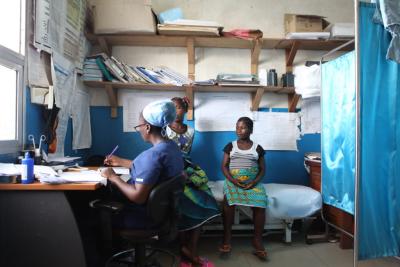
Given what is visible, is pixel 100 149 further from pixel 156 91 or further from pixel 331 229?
pixel 331 229

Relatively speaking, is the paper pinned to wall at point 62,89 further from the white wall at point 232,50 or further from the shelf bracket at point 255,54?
the shelf bracket at point 255,54

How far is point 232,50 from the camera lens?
2.97 meters

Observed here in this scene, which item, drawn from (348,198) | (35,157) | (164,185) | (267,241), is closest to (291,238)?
(267,241)

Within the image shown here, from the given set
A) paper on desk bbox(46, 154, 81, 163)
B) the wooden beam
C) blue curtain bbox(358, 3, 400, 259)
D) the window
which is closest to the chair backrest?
paper on desk bbox(46, 154, 81, 163)

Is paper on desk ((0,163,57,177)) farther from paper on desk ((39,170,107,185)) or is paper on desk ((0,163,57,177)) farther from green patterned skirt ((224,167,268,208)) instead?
green patterned skirt ((224,167,268,208))

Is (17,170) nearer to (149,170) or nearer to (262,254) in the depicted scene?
(149,170)

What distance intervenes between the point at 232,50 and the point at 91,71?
1426mm

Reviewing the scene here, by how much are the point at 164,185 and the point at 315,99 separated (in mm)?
2250

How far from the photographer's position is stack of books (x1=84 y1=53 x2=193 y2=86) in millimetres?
2605

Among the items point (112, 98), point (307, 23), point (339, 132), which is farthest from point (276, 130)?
point (112, 98)

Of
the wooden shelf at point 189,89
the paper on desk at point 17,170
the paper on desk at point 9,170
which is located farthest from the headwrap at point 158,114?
the wooden shelf at point 189,89

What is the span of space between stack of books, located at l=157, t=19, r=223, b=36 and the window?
113 cm

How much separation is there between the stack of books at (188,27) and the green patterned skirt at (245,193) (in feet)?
4.29

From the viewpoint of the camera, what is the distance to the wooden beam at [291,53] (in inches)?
110
